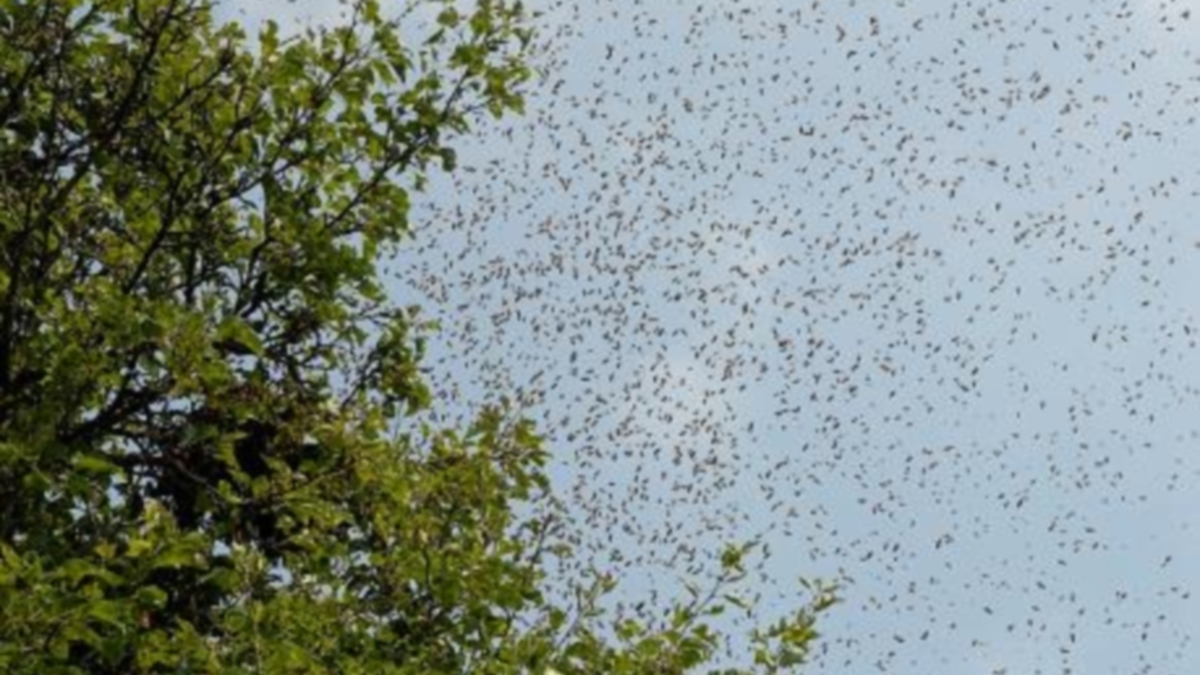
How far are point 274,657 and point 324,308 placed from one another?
16.0 feet

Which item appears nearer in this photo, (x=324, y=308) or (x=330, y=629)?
(x=330, y=629)

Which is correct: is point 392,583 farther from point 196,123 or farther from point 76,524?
point 196,123

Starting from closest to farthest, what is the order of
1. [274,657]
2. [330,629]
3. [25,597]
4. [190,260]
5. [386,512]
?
1. [25,597]
2. [274,657]
3. [330,629]
4. [386,512]
5. [190,260]

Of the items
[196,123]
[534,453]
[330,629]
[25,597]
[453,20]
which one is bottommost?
[25,597]

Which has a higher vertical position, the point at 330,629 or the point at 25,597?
the point at 330,629

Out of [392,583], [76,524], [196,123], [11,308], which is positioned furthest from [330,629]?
[196,123]

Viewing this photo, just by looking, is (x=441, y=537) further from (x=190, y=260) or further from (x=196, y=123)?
(x=196, y=123)

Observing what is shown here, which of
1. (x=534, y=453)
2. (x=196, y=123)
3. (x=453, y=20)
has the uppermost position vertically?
(x=453, y=20)

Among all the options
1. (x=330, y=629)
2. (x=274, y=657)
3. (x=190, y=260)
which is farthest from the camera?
(x=190, y=260)

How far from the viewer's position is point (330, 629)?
14008mm

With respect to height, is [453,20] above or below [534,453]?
above

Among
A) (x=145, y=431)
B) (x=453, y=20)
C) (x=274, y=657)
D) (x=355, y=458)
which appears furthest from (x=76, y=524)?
(x=453, y=20)

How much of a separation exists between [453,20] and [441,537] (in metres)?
4.92

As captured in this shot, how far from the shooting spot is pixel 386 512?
1516cm
